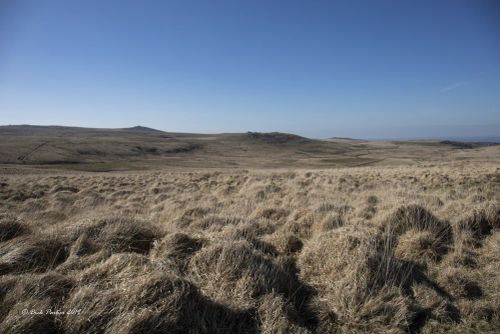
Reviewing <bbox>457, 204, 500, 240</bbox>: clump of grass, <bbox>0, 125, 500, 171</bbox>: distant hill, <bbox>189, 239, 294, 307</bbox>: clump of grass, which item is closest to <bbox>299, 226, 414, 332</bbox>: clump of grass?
<bbox>189, 239, 294, 307</bbox>: clump of grass

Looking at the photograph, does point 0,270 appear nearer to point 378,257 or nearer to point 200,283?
point 200,283

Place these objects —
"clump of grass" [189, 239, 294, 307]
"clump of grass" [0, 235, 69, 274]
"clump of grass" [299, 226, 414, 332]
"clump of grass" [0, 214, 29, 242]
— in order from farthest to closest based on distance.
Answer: "clump of grass" [0, 214, 29, 242] < "clump of grass" [0, 235, 69, 274] < "clump of grass" [189, 239, 294, 307] < "clump of grass" [299, 226, 414, 332]

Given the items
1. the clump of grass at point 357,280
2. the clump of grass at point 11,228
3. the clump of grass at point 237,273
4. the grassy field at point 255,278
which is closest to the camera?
the grassy field at point 255,278

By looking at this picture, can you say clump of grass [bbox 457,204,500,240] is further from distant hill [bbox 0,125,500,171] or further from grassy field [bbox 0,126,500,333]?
distant hill [bbox 0,125,500,171]

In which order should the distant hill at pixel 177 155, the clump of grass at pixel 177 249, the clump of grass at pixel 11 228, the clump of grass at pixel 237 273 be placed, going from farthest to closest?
the distant hill at pixel 177 155, the clump of grass at pixel 11 228, the clump of grass at pixel 177 249, the clump of grass at pixel 237 273

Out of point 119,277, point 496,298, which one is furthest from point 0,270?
point 496,298

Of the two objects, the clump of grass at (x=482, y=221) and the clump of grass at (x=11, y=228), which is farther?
the clump of grass at (x=482, y=221)

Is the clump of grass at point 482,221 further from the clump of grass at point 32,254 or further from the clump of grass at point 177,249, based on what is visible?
the clump of grass at point 32,254

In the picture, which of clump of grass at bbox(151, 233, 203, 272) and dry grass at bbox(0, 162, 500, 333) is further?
clump of grass at bbox(151, 233, 203, 272)

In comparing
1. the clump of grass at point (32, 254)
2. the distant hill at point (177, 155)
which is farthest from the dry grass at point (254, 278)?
the distant hill at point (177, 155)

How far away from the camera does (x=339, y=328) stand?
12.3 ft

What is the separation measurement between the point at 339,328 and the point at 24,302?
3489 millimetres

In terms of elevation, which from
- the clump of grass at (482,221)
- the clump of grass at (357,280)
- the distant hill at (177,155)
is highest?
the clump of grass at (482,221)

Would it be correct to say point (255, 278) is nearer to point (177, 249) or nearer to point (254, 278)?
point (254, 278)
